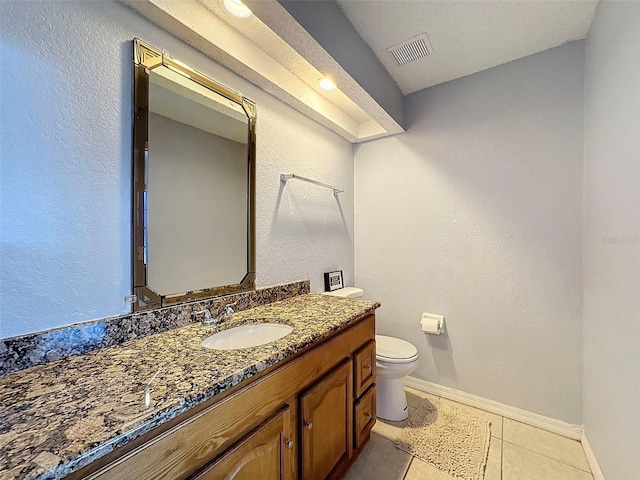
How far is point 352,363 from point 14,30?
69.4 inches

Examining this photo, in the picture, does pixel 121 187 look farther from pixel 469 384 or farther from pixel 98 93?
pixel 469 384

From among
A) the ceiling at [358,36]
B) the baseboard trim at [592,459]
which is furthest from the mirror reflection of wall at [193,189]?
the baseboard trim at [592,459]

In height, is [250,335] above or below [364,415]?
above

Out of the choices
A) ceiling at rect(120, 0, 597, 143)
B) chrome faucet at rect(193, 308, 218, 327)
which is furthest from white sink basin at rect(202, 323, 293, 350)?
ceiling at rect(120, 0, 597, 143)

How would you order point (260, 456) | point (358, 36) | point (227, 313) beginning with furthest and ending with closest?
point (358, 36)
point (227, 313)
point (260, 456)

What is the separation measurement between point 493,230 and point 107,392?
2.15m

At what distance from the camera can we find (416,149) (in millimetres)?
2211

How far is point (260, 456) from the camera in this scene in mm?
872

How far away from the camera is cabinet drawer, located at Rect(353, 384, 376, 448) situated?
1.42 m

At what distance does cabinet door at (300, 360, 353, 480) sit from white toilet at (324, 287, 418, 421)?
481 millimetres

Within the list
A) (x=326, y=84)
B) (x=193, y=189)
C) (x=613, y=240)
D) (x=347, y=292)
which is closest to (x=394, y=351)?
(x=347, y=292)

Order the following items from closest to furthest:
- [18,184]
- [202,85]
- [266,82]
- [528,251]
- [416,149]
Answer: [18,184] < [202,85] < [266,82] < [528,251] < [416,149]

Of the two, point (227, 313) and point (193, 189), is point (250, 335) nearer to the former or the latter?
point (227, 313)

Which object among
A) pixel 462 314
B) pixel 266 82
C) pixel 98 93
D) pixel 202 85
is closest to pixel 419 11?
pixel 266 82
